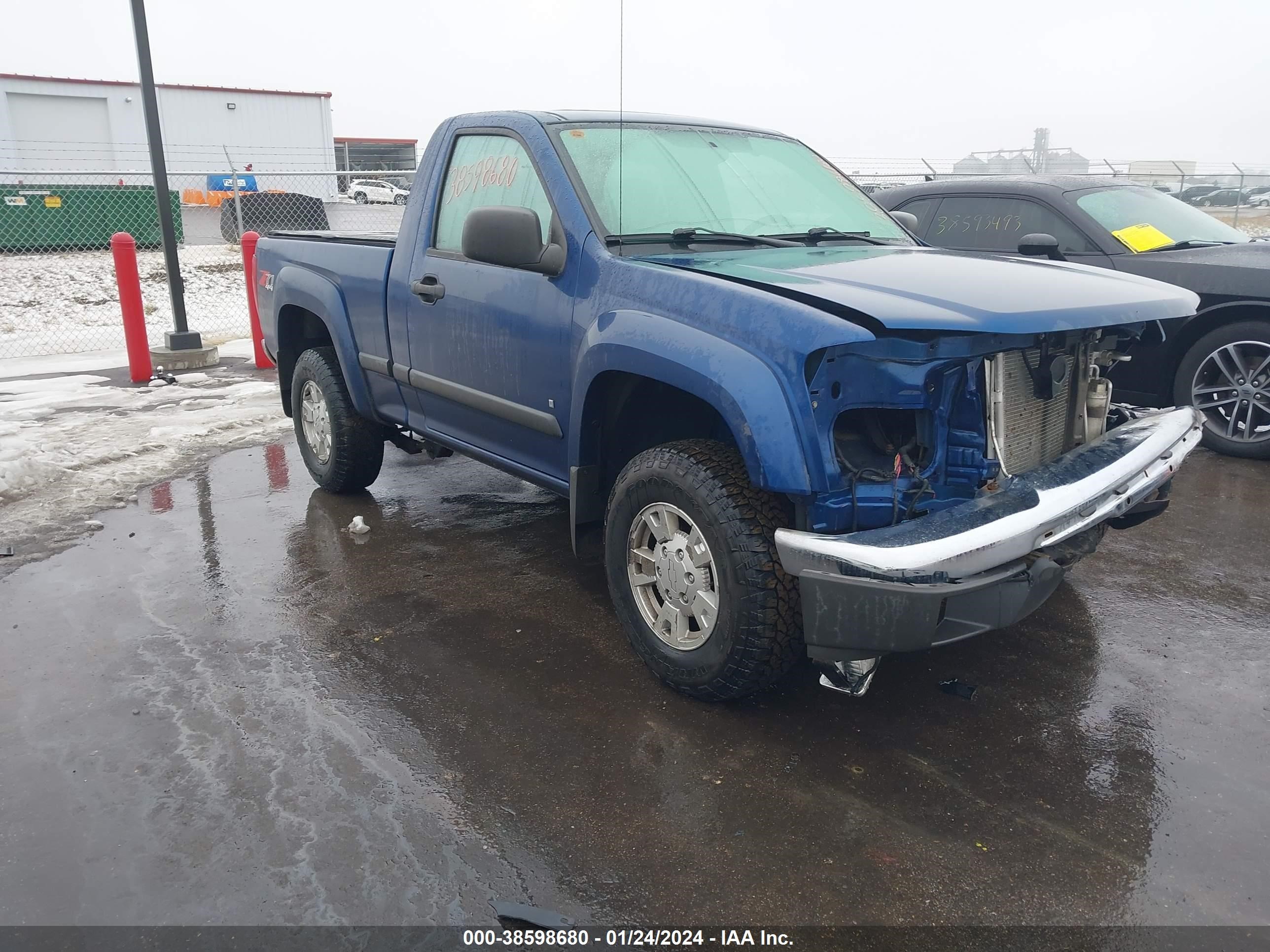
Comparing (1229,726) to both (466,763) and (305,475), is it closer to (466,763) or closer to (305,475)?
(466,763)

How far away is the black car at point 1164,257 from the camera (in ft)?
19.9

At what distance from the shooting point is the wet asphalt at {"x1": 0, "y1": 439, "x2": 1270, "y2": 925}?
8.09 feet

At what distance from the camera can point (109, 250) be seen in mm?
19125

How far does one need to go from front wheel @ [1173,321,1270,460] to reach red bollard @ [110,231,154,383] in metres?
8.50

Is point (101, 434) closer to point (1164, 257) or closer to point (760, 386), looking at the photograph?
point (760, 386)

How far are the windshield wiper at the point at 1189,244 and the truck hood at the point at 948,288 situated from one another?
3.36m

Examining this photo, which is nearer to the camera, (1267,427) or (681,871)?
(681,871)

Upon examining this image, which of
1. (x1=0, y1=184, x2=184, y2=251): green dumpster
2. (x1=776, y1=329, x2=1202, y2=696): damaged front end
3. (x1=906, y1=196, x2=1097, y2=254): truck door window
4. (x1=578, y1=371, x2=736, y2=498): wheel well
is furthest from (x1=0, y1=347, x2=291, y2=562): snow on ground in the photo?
(x1=0, y1=184, x2=184, y2=251): green dumpster

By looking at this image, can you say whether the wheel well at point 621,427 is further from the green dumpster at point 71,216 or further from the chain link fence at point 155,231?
the green dumpster at point 71,216

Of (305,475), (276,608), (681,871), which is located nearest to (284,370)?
(305,475)

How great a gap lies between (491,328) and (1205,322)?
473 cm

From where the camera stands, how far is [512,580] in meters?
4.52

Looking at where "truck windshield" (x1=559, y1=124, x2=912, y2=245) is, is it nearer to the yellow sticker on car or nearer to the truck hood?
the truck hood

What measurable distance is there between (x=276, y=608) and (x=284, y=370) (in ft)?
7.38
